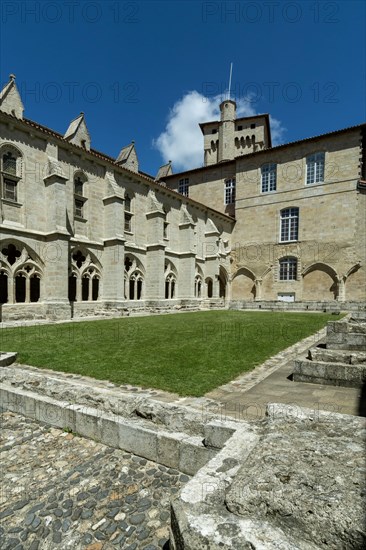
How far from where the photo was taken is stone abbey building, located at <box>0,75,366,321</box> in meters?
18.0

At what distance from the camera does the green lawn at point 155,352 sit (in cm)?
643

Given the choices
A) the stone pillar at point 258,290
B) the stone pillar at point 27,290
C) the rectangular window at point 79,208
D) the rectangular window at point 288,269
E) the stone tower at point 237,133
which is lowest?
the stone pillar at point 258,290

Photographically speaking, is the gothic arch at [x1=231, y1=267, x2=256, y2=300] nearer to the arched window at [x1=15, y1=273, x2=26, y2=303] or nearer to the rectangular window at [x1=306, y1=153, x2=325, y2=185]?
the rectangular window at [x1=306, y1=153, x2=325, y2=185]

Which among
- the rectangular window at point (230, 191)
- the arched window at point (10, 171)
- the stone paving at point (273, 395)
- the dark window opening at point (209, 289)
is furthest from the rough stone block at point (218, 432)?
the rectangular window at point (230, 191)

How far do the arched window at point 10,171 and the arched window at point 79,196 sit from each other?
393cm

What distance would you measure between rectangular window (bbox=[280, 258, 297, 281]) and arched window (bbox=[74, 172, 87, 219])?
2258 cm

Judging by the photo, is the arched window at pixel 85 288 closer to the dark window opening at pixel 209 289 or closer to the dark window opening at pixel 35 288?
the dark window opening at pixel 35 288

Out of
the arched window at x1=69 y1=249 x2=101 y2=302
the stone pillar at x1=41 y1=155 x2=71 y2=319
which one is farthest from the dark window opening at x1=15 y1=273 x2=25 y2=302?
the arched window at x1=69 y1=249 x2=101 y2=302

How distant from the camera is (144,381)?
6160 mm

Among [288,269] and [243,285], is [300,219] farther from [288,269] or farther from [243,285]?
[243,285]

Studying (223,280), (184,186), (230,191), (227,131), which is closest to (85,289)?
(223,280)

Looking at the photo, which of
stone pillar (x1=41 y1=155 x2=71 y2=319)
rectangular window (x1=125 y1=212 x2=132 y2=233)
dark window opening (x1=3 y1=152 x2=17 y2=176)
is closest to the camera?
dark window opening (x1=3 y1=152 x2=17 y2=176)

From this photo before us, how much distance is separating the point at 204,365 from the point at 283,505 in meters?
5.50

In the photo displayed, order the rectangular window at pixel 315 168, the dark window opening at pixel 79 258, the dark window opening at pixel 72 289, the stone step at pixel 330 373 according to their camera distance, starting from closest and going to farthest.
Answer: the stone step at pixel 330 373, the dark window opening at pixel 72 289, the dark window opening at pixel 79 258, the rectangular window at pixel 315 168
